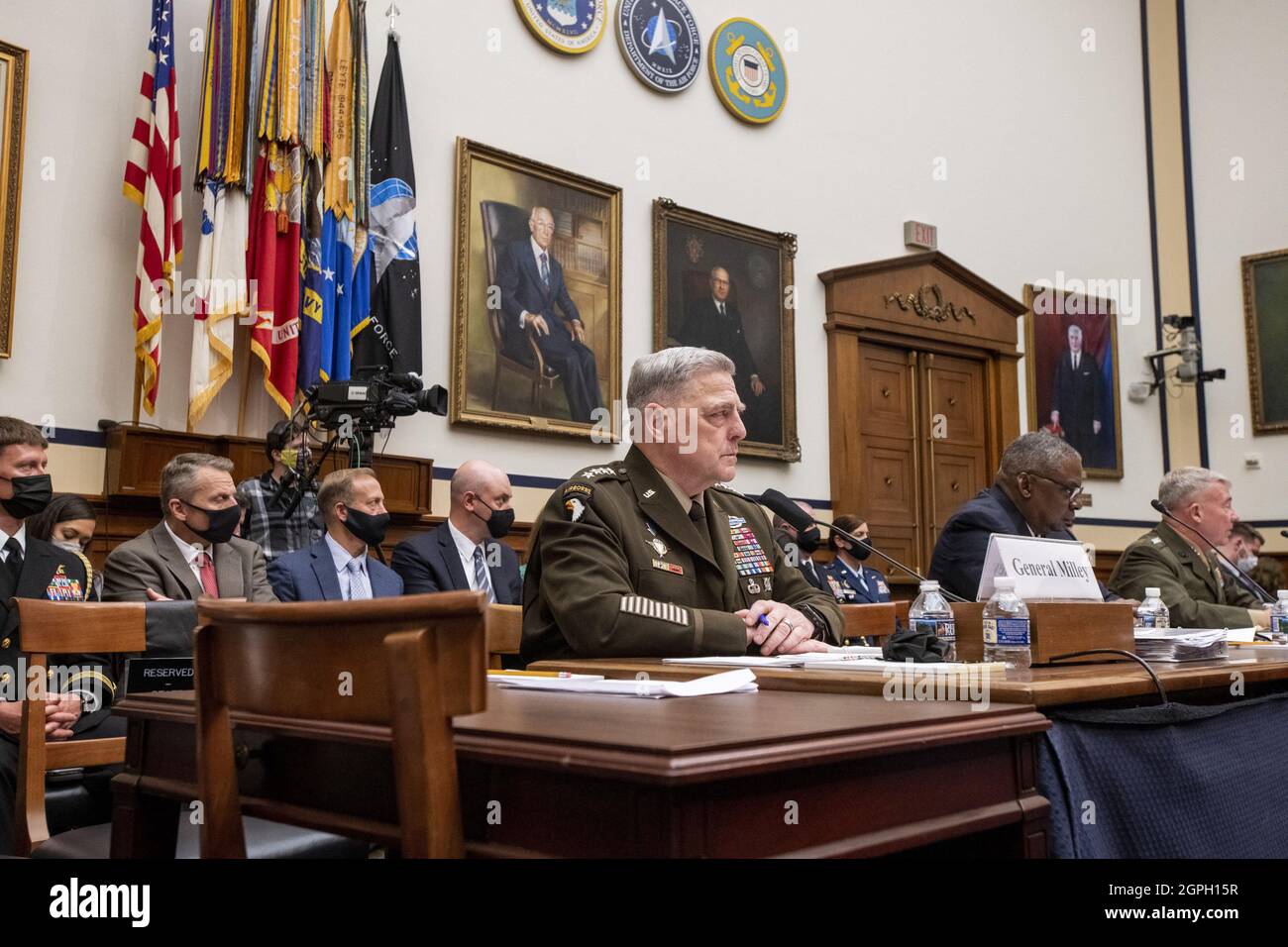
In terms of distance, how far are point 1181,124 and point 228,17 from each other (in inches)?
333

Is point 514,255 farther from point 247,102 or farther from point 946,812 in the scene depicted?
point 946,812

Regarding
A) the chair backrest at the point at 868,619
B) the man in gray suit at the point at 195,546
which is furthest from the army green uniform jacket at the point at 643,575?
the man in gray suit at the point at 195,546

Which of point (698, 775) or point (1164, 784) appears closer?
point (698, 775)

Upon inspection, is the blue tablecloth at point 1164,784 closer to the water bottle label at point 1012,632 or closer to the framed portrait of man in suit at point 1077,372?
the water bottle label at point 1012,632

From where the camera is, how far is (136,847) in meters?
1.66

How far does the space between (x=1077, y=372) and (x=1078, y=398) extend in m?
0.21

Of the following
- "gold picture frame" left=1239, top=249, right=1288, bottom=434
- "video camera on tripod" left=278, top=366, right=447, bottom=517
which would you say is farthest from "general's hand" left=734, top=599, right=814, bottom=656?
"gold picture frame" left=1239, top=249, right=1288, bottom=434

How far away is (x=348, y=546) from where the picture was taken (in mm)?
4637

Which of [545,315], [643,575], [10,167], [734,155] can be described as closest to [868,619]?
[643,575]

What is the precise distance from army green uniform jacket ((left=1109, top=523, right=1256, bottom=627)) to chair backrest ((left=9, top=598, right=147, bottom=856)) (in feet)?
10.8

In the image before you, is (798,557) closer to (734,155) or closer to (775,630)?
(734,155)

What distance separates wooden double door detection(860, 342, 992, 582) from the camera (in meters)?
7.87

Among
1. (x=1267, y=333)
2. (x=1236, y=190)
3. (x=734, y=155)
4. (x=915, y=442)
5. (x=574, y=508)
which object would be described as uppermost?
(x=1236, y=190)
